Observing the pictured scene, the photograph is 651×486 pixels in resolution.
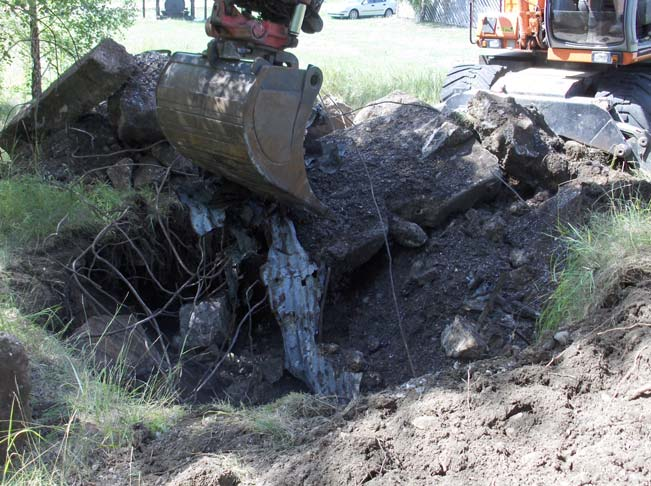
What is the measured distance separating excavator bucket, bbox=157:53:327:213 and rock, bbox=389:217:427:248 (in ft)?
2.67

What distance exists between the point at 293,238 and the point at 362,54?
1176cm

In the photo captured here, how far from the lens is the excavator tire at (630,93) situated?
18.9 ft

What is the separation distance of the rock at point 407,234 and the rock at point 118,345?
1.67m

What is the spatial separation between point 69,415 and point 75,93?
308 centimetres

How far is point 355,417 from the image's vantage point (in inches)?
114

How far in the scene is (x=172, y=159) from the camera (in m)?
5.22

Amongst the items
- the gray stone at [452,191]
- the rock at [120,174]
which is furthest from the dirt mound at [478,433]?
the rock at [120,174]

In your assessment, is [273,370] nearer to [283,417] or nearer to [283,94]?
[283,417]

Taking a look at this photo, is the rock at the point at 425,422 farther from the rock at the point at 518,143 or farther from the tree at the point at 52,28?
the tree at the point at 52,28

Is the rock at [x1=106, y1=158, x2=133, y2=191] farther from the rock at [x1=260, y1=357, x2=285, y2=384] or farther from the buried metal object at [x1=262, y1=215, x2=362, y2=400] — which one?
the rock at [x1=260, y1=357, x2=285, y2=384]

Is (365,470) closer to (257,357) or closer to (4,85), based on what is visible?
(257,357)

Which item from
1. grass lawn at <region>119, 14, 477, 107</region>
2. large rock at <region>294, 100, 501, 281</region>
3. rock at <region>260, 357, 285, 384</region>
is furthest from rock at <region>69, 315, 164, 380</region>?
grass lawn at <region>119, 14, 477, 107</region>

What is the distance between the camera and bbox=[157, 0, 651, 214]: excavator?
3.79 metres

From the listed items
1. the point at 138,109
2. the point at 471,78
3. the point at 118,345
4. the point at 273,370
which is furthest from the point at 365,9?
the point at 118,345
